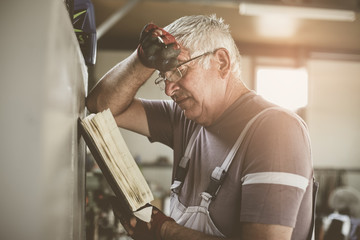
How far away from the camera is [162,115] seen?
1594 mm

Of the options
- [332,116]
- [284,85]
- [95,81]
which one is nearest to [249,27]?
[284,85]

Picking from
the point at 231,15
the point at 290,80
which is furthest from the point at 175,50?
the point at 290,80

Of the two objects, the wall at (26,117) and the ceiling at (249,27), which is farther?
the ceiling at (249,27)

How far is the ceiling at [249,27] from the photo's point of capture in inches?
213

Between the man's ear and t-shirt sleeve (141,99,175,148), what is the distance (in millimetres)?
335

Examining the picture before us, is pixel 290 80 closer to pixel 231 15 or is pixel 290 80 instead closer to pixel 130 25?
pixel 231 15

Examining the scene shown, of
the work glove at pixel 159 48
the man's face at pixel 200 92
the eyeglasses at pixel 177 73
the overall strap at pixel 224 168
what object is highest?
the work glove at pixel 159 48

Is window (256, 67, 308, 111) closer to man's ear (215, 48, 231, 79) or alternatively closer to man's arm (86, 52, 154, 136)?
man's ear (215, 48, 231, 79)

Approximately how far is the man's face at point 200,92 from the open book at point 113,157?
45cm

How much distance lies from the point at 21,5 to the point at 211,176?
85cm

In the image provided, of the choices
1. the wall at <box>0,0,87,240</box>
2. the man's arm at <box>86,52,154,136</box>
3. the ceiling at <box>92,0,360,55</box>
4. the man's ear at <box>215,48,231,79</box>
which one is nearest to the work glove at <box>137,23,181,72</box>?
the man's arm at <box>86,52,154,136</box>

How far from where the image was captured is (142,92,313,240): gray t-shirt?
0.98 meters

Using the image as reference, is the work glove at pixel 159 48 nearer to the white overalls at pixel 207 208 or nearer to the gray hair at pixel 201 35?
the gray hair at pixel 201 35

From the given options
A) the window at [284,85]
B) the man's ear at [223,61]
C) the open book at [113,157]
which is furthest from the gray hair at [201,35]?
the window at [284,85]
